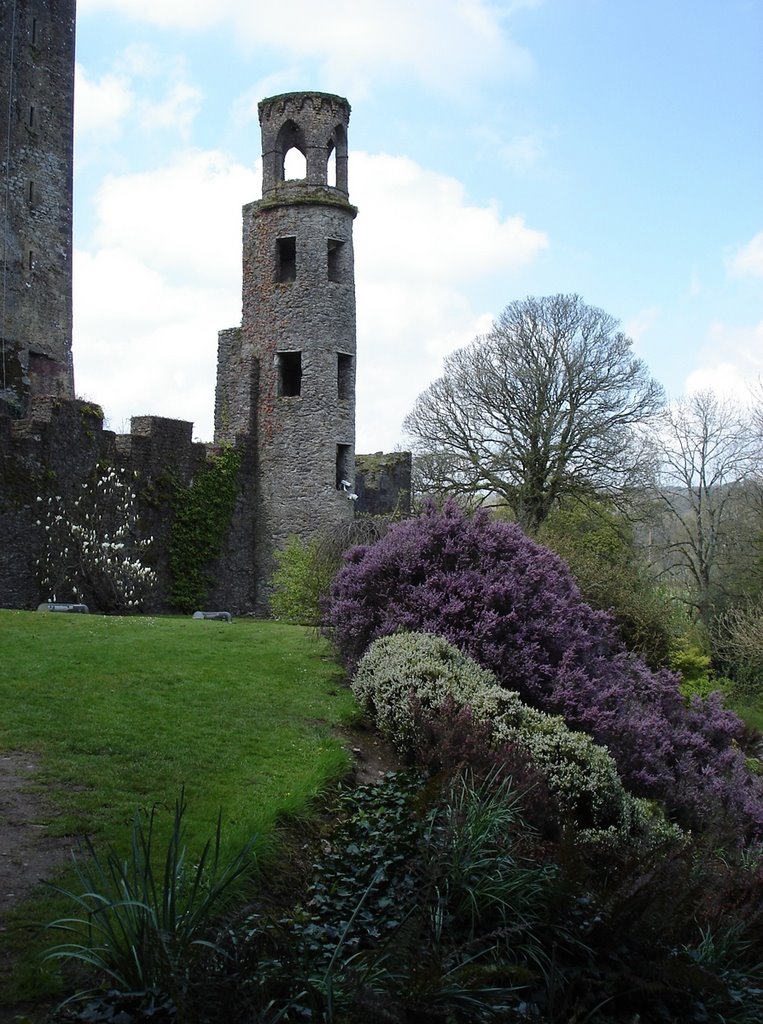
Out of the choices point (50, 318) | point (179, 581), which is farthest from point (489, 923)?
point (50, 318)

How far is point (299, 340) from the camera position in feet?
83.4

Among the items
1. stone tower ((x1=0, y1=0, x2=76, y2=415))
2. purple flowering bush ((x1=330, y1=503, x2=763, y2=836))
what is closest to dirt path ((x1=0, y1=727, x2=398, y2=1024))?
purple flowering bush ((x1=330, y1=503, x2=763, y2=836))

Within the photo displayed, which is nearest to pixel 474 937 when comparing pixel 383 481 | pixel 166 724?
pixel 166 724

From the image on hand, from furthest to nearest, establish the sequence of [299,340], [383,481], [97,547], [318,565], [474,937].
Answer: [383,481], [299,340], [97,547], [318,565], [474,937]

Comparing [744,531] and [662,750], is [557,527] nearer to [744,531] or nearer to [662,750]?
[744,531]

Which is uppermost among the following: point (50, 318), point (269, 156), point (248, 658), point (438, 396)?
point (269, 156)

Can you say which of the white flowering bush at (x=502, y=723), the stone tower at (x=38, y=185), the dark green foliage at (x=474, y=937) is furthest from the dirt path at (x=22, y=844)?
the stone tower at (x=38, y=185)

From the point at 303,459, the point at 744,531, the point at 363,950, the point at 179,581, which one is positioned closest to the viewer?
the point at 363,950

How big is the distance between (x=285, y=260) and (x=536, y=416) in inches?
317

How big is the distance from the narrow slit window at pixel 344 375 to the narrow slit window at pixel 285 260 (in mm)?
2173

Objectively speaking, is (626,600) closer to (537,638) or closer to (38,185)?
(537,638)

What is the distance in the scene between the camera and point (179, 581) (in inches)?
930

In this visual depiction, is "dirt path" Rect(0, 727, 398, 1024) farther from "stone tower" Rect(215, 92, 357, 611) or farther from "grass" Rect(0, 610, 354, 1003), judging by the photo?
"stone tower" Rect(215, 92, 357, 611)

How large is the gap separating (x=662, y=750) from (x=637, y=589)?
9000mm
